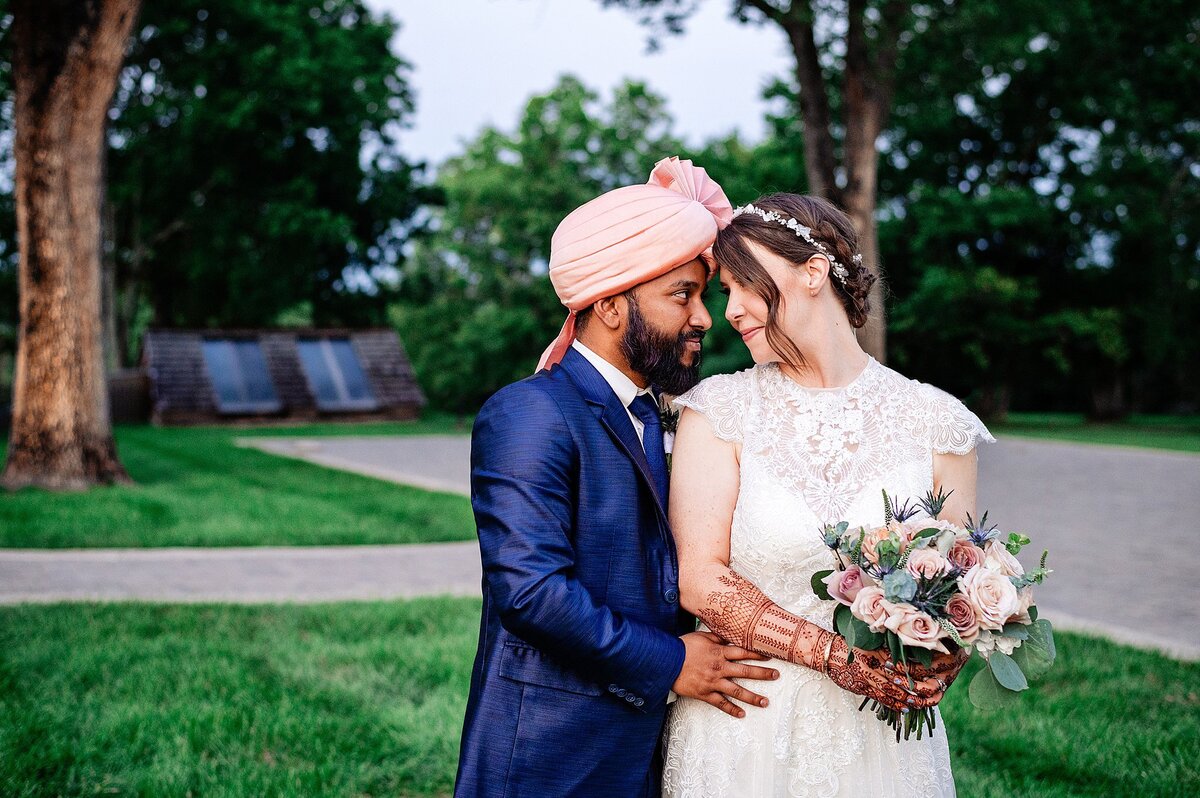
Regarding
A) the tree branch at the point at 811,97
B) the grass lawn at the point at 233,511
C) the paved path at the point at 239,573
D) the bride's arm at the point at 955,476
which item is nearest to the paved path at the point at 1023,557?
the paved path at the point at 239,573

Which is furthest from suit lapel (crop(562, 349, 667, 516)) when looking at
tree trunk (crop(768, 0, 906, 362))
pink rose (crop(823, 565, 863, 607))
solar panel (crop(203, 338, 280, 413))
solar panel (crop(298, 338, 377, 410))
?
solar panel (crop(298, 338, 377, 410))

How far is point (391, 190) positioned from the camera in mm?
31922

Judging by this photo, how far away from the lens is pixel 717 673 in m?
2.61

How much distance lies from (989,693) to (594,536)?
0.97 m

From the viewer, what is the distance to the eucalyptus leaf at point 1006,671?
2.30m

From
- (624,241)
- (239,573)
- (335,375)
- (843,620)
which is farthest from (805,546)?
(335,375)

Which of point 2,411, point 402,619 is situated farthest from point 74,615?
point 2,411

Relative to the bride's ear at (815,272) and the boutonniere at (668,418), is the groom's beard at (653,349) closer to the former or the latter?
the boutonniere at (668,418)

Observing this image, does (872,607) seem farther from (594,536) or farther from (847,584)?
(594,536)

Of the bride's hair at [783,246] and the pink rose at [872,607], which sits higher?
the bride's hair at [783,246]

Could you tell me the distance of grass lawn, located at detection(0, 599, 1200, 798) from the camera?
15.1 ft

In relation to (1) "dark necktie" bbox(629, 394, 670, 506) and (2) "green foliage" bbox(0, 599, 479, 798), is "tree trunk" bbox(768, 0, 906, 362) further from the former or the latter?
(1) "dark necktie" bbox(629, 394, 670, 506)

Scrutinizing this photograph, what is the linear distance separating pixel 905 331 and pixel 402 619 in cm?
2860

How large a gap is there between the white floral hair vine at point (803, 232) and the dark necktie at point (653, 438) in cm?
57
